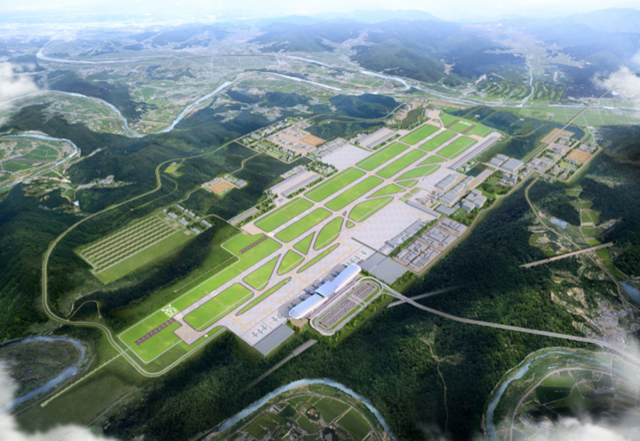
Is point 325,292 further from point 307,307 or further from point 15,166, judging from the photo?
point 15,166

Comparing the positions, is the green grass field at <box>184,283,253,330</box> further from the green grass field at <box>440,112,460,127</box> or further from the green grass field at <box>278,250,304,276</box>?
the green grass field at <box>440,112,460,127</box>

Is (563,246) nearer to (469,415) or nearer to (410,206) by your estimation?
(410,206)

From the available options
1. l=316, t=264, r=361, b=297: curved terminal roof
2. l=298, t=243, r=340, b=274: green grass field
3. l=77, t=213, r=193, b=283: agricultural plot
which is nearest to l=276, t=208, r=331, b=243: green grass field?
l=298, t=243, r=340, b=274: green grass field

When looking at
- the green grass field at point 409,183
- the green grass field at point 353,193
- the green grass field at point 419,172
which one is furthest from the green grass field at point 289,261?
the green grass field at point 419,172

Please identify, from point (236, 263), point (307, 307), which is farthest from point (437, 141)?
point (307, 307)

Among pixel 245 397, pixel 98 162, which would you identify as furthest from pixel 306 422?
pixel 98 162

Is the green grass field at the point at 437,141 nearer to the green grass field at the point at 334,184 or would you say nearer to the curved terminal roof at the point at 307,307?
the green grass field at the point at 334,184
